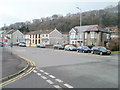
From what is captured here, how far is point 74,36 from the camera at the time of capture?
7075 centimetres

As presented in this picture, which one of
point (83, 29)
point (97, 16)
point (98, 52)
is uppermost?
point (97, 16)

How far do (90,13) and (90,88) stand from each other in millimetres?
69078

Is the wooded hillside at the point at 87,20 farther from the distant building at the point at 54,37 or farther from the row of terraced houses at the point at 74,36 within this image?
the distant building at the point at 54,37

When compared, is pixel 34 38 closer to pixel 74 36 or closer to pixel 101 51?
pixel 74 36

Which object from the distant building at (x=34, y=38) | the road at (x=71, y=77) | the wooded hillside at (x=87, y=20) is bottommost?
the road at (x=71, y=77)

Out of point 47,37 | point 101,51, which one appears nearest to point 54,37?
point 47,37

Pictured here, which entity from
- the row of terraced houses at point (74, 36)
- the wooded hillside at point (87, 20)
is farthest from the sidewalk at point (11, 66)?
the wooded hillside at point (87, 20)

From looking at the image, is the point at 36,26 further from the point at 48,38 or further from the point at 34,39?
the point at 48,38

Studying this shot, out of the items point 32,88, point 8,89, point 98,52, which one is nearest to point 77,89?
point 32,88

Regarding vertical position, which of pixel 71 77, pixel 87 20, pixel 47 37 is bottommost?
pixel 71 77

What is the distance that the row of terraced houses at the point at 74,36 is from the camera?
5842 cm

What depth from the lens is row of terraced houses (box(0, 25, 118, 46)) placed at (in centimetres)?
5842

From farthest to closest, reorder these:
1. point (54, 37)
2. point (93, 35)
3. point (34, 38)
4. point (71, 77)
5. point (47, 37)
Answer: point (34, 38) < point (54, 37) < point (47, 37) < point (93, 35) < point (71, 77)

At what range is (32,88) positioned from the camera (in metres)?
6.88
